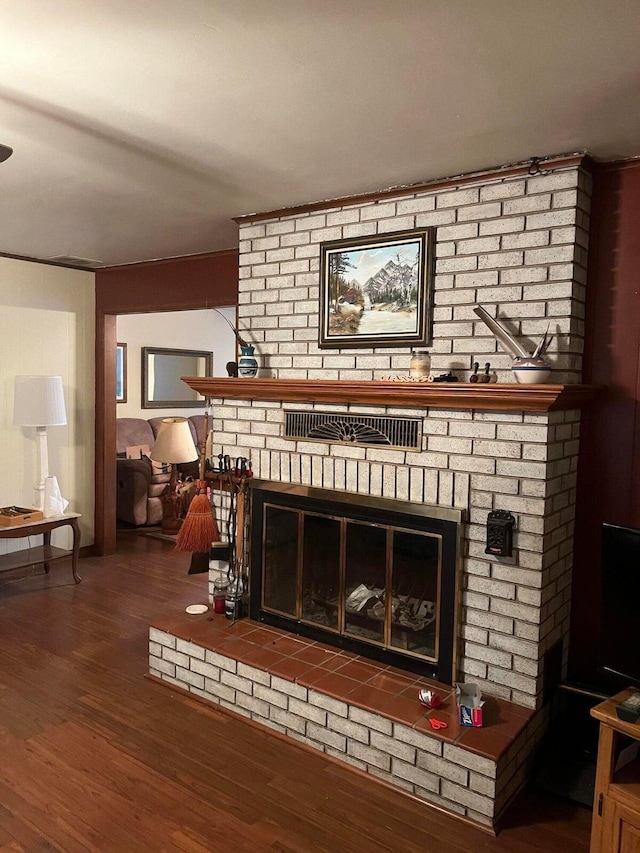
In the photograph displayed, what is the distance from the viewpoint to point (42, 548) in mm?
5195

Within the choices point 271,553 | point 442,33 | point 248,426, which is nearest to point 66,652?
point 271,553

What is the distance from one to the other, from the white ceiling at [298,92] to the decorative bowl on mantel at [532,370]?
814mm

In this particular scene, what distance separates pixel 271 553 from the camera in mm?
3453

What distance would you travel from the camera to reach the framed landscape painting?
2.96 m

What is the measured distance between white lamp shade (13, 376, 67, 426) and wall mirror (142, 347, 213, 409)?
2.51m

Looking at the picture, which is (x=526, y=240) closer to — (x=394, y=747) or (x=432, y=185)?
(x=432, y=185)

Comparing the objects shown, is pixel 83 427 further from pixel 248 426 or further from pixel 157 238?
pixel 248 426

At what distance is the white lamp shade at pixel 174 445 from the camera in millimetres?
5812

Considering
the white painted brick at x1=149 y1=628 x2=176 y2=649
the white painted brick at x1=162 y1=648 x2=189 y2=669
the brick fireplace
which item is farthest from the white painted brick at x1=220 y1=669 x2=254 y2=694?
the brick fireplace

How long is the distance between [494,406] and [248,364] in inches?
56.6

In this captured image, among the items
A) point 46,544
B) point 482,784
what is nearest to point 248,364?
point 482,784

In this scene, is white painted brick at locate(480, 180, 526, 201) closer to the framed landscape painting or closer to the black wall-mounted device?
the framed landscape painting

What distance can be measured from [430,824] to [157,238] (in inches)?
139

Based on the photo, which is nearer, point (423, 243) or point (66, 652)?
point (423, 243)
